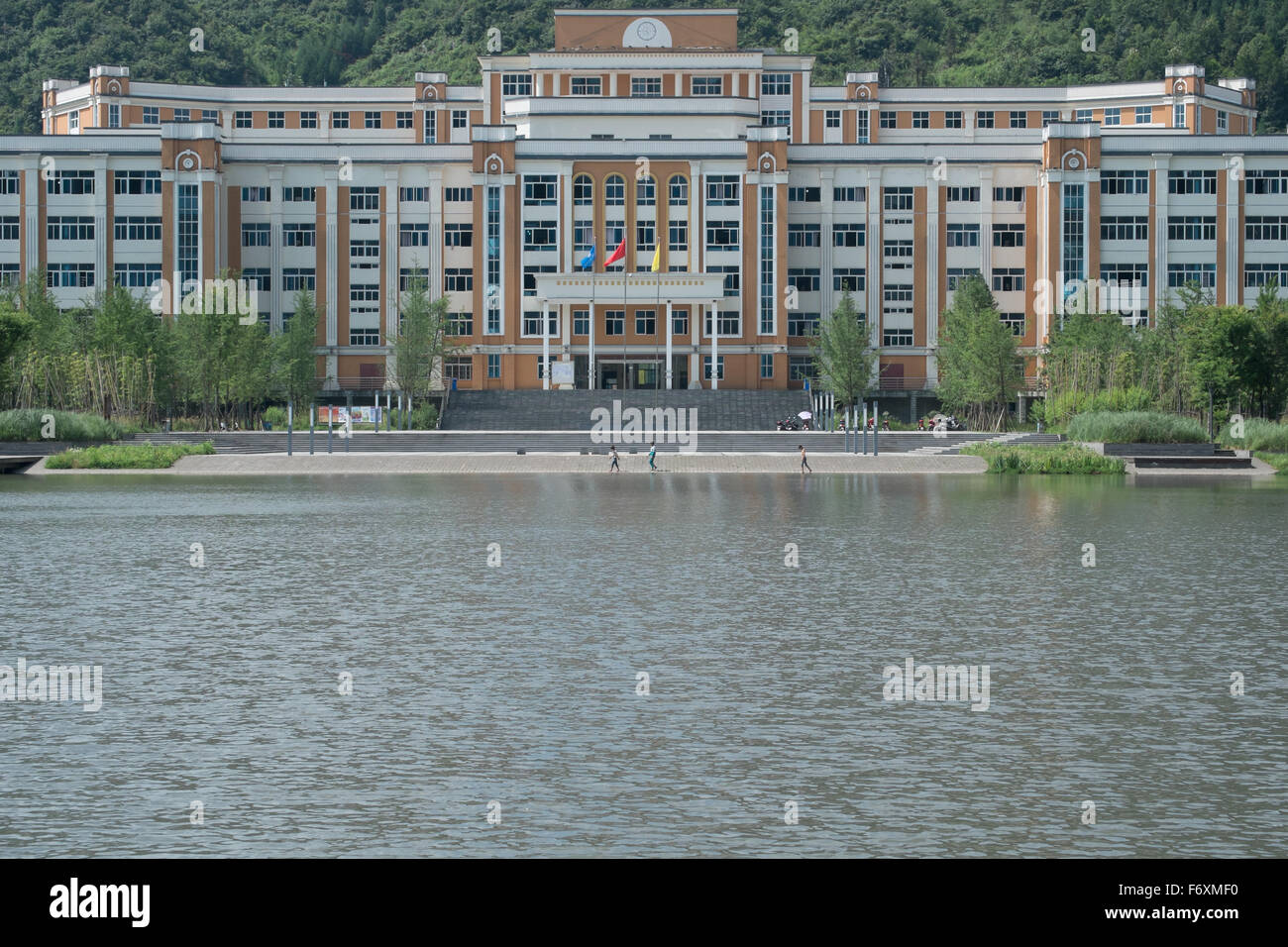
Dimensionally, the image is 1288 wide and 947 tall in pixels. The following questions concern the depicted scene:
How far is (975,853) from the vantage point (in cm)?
1296

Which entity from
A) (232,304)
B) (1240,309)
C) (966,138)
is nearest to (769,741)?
(1240,309)

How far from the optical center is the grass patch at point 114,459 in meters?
66.5

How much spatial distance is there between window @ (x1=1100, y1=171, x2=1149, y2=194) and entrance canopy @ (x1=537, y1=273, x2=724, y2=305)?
→ 26.4 meters

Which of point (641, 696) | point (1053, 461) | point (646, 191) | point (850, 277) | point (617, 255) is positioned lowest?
point (1053, 461)

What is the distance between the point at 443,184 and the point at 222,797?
10111 centimetres

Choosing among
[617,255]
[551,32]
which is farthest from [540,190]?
[551,32]

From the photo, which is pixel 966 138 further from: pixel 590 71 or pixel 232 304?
pixel 232 304

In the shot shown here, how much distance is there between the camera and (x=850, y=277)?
375 feet

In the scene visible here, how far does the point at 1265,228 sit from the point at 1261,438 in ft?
151

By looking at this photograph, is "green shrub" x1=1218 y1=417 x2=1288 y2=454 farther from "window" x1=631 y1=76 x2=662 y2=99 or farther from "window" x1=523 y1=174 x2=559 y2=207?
"window" x1=631 y1=76 x2=662 y2=99

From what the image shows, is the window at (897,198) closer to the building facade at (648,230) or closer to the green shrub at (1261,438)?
the building facade at (648,230)

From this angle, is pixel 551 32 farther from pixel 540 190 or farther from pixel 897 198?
pixel 897 198

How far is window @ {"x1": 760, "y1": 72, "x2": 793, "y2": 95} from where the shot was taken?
125000 mm

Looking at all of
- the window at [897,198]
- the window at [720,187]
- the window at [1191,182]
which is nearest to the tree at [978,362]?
the window at [897,198]
